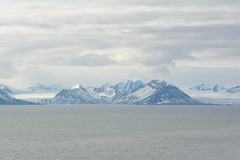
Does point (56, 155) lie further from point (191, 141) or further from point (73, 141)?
point (191, 141)

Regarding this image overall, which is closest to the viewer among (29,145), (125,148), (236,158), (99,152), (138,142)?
(236,158)

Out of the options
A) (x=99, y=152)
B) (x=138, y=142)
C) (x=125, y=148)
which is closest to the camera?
(x=99, y=152)

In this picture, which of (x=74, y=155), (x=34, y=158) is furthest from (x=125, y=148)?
(x=34, y=158)

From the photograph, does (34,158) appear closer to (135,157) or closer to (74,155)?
(74,155)

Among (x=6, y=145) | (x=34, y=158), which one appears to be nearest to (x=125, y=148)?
(x=34, y=158)

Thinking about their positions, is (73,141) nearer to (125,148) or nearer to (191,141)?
(125,148)

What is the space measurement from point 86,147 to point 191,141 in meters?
35.6

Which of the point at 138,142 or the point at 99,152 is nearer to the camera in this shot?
the point at 99,152

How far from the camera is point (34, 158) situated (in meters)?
94.4

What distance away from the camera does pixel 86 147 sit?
371ft

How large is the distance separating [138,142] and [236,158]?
38751 mm

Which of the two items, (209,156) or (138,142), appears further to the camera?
(138,142)

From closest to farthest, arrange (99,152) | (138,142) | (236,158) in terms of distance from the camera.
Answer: (236,158), (99,152), (138,142)

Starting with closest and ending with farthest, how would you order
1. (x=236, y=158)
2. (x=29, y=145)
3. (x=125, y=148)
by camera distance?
(x=236, y=158), (x=125, y=148), (x=29, y=145)
